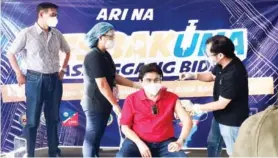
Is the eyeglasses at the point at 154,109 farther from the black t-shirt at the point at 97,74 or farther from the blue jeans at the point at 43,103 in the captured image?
the blue jeans at the point at 43,103

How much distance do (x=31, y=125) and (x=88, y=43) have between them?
79cm

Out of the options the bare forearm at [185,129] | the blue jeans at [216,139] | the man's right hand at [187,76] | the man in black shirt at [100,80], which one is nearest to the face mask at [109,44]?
the man in black shirt at [100,80]

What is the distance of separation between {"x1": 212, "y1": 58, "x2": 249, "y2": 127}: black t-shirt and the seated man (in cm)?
31

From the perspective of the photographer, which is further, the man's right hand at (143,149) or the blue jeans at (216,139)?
the blue jeans at (216,139)

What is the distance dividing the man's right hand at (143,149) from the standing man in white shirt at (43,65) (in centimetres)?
85

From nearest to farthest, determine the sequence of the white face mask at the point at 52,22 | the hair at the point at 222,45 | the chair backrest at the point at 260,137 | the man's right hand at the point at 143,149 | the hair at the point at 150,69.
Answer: the chair backrest at the point at 260,137
the man's right hand at the point at 143,149
the hair at the point at 150,69
the hair at the point at 222,45
the white face mask at the point at 52,22

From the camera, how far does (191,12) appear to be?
2.94 metres

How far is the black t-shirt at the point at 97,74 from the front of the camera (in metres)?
2.93

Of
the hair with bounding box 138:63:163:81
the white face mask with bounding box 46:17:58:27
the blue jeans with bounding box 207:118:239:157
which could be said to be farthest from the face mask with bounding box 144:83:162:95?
the white face mask with bounding box 46:17:58:27

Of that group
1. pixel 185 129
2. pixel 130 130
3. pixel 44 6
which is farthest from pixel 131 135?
pixel 44 6

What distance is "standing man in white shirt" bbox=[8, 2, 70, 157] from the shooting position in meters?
2.96

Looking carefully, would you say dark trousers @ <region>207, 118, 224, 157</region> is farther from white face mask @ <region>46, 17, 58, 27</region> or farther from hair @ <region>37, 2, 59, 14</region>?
hair @ <region>37, 2, 59, 14</region>

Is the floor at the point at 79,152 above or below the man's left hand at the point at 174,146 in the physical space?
below

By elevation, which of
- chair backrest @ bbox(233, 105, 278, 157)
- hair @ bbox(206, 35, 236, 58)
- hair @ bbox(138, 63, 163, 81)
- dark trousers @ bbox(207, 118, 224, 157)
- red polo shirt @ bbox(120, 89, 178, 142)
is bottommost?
dark trousers @ bbox(207, 118, 224, 157)
